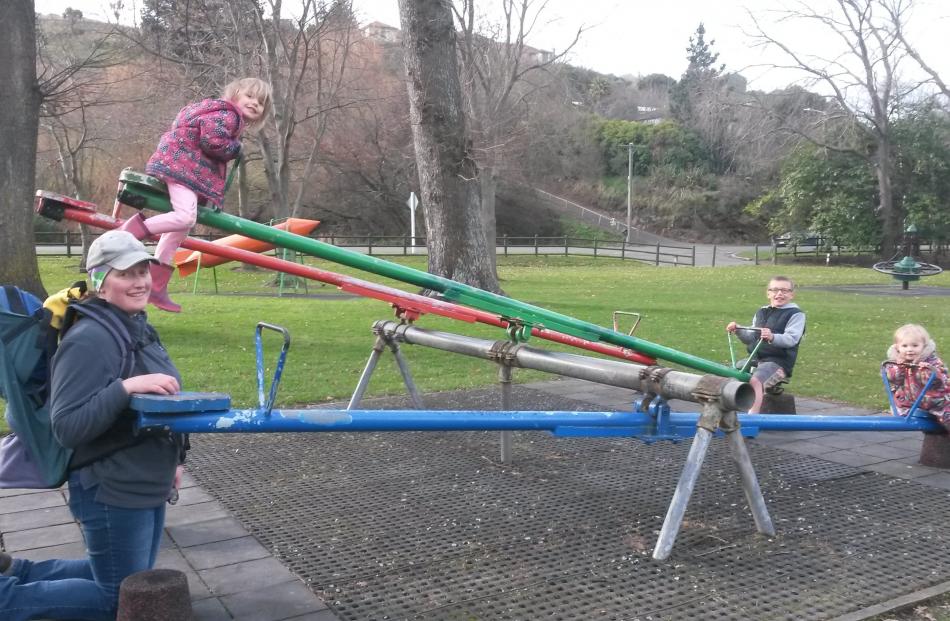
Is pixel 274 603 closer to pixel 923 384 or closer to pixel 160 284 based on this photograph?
pixel 160 284

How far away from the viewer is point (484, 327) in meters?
12.6

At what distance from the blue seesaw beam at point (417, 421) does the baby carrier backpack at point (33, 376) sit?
0.88ft

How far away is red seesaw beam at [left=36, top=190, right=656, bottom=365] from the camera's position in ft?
13.8

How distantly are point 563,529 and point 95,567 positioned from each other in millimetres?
2134

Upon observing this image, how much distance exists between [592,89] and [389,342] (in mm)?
67126

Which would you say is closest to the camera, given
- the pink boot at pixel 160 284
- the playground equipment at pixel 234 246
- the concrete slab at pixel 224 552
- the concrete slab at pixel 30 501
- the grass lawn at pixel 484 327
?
the concrete slab at pixel 224 552

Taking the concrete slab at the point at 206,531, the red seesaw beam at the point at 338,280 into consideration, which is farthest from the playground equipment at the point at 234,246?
the concrete slab at the point at 206,531

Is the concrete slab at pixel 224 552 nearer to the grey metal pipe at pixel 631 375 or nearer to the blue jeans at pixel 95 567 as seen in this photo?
the blue jeans at pixel 95 567

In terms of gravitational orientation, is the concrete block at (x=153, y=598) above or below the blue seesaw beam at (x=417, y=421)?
below

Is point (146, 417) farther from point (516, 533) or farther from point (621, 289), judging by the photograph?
point (621, 289)

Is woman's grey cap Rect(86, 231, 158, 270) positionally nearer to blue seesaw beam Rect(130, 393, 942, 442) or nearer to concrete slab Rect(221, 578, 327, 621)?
blue seesaw beam Rect(130, 393, 942, 442)

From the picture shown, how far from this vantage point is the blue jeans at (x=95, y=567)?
2.86 meters

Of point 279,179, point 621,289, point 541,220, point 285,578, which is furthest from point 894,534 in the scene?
point 541,220

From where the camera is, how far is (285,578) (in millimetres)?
3576
